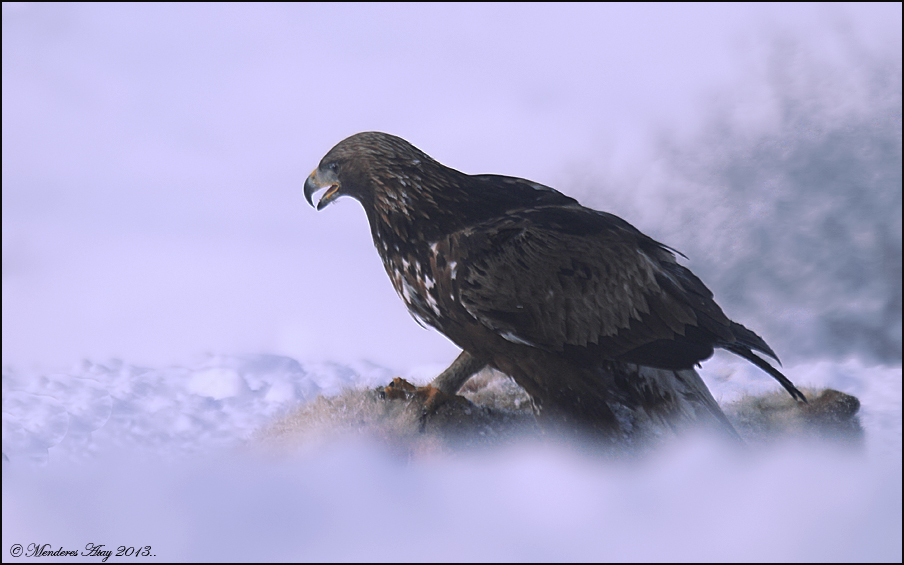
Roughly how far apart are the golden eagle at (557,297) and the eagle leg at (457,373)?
1.45 ft

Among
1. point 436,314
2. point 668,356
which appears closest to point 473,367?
point 436,314

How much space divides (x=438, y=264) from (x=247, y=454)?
1.32 metres

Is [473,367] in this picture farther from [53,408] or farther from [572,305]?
[53,408]

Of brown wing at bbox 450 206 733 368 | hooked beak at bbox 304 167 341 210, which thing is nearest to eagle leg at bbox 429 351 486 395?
brown wing at bbox 450 206 733 368

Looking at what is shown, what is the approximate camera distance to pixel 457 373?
396 cm

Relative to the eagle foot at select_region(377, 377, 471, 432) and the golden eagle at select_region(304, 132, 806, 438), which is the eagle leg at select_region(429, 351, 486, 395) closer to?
the eagle foot at select_region(377, 377, 471, 432)

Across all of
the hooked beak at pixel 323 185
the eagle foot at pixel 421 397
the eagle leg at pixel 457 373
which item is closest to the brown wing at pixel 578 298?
the eagle foot at pixel 421 397

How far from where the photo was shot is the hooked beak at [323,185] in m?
3.95

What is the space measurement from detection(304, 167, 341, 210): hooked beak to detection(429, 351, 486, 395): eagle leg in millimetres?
1096

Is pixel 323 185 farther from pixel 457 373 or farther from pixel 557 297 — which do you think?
pixel 557 297

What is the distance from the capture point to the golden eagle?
3258 mm

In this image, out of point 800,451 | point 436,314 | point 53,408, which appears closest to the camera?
point 436,314

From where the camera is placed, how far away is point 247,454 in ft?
11.9

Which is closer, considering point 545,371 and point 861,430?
point 545,371
